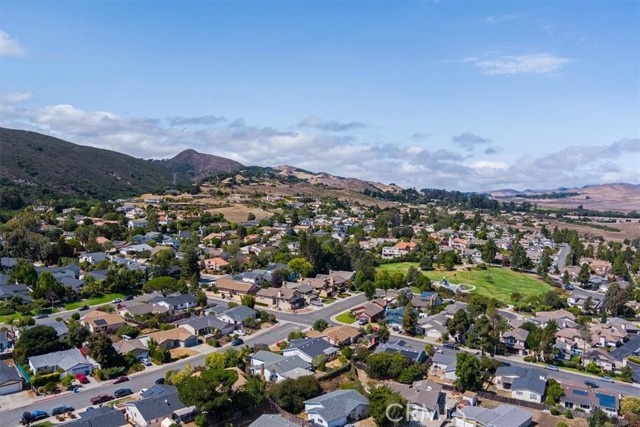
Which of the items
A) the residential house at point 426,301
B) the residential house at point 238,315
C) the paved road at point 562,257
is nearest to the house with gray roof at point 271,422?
the residential house at point 238,315

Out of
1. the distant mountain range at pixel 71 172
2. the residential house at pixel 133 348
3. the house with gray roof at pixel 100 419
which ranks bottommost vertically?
the house with gray roof at pixel 100 419

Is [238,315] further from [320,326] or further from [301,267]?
[301,267]

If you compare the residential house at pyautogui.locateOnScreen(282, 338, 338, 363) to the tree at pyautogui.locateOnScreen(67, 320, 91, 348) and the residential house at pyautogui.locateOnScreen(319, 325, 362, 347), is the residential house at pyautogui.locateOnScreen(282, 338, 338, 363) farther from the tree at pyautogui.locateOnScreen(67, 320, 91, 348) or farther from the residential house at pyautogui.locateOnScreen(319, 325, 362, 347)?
the tree at pyautogui.locateOnScreen(67, 320, 91, 348)

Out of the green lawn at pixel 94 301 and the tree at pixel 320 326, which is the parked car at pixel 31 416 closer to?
the green lawn at pixel 94 301

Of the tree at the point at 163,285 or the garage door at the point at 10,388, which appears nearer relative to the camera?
the garage door at the point at 10,388

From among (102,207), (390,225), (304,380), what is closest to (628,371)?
(304,380)

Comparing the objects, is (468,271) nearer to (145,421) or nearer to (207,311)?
(207,311)
